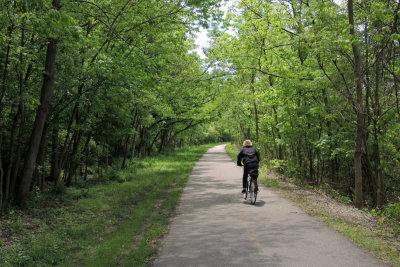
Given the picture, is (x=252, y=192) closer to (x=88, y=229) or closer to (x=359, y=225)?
(x=359, y=225)

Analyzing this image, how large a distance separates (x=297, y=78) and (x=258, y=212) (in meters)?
6.30

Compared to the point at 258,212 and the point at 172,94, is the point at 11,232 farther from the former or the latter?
the point at 172,94

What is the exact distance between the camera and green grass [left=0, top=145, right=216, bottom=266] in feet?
18.2

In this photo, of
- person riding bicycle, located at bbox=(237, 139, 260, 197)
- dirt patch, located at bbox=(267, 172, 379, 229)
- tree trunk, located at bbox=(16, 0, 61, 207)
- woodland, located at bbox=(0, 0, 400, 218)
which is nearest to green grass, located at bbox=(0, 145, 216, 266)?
tree trunk, located at bbox=(16, 0, 61, 207)

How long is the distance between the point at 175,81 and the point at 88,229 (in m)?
11.1

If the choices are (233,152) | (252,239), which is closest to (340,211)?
(252,239)

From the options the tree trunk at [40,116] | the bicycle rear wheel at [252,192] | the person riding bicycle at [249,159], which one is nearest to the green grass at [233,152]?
the person riding bicycle at [249,159]

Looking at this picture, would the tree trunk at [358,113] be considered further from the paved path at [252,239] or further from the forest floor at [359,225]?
the paved path at [252,239]

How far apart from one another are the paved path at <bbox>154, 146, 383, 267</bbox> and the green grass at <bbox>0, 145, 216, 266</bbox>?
0.57 m

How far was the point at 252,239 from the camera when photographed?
6.10 m

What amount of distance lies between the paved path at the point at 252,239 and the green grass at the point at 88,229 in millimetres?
572

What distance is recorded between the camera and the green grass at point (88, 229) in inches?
218

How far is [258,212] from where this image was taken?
28.0 feet

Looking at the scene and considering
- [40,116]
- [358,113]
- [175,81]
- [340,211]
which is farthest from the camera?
[175,81]
